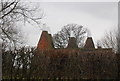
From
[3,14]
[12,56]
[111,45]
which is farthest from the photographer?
[111,45]

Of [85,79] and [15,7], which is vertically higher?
[15,7]

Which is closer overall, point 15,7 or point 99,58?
point 99,58

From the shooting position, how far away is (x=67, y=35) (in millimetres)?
57031

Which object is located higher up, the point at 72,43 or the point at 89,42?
the point at 72,43

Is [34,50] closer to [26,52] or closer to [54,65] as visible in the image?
[26,52]

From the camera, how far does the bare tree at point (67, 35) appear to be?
184 ft

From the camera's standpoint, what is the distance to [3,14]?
29438 mm

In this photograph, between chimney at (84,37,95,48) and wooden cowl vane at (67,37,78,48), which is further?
chimney at (84,37,95,48)

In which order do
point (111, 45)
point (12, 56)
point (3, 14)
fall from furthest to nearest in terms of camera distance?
point (111, 45) → point (3, 14) → point (12, 56)

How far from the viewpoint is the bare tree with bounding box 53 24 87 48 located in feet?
184

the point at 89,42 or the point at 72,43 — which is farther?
the point at 89,42

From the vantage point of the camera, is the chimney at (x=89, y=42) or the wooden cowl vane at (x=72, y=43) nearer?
the wooden cowl vane at (x=72, y=43)

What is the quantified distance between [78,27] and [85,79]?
36.8 meters

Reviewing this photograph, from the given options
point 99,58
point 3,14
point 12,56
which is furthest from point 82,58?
point 3,14
